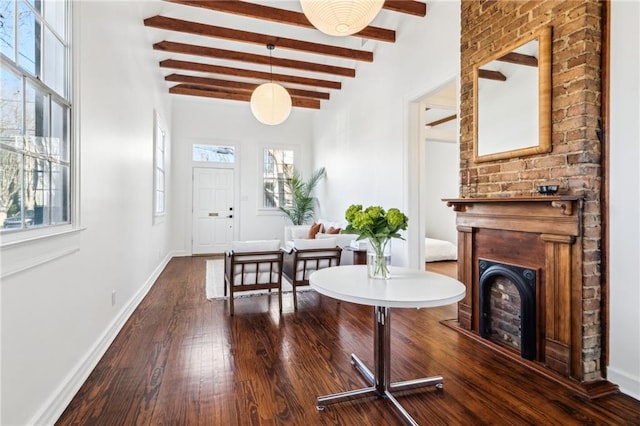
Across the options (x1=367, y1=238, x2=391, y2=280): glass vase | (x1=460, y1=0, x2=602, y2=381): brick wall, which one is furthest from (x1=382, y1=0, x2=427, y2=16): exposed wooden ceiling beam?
(x1=367, y1=238, x2=391, y2=280): glass vase

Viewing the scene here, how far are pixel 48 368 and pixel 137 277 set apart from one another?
2.17 metres

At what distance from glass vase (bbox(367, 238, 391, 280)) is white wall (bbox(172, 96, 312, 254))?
20.2 ft

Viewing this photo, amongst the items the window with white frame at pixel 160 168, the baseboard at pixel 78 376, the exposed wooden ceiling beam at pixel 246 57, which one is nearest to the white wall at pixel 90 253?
the baseboard at pixel 78 376

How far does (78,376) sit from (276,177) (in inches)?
253

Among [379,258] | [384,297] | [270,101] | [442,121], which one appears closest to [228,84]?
[270,101]

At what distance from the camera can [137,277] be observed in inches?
148

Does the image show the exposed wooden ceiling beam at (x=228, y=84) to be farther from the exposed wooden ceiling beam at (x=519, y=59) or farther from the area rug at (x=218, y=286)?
the exposed wooden ceiling beam at (x=519, y=59)

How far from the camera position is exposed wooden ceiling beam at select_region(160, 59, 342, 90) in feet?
17.3

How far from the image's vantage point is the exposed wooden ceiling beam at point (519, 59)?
2405mm

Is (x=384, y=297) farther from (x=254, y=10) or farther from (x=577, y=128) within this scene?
(x=254, y=10)

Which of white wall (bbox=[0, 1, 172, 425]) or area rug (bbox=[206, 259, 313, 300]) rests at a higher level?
white wall (bbox=[0, 1, 172, 425])

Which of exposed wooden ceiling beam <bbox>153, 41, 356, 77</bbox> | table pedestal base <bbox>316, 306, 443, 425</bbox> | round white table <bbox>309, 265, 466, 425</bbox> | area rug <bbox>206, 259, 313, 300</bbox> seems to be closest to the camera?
round white table <bbox>309, 265, 466, 425</bbox>

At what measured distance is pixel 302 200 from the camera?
7480 millimetres

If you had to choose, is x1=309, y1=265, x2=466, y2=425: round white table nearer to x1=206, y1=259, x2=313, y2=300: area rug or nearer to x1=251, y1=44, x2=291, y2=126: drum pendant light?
x1=206, y1=259, x2=313, y2=300: area rug
